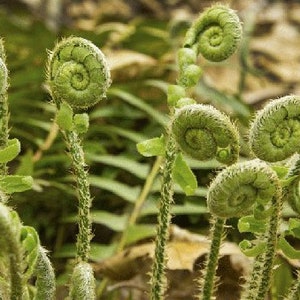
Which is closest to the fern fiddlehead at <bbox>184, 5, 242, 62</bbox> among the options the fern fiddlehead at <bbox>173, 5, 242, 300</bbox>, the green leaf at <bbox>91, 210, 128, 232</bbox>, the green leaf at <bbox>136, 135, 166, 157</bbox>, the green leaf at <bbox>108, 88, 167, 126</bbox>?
the fern fiddlehead at <bbox>173, 5, 242, 300</bbox>

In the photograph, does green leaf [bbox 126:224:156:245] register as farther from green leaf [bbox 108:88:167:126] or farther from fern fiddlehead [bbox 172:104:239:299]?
fern fiddlehead [bbox 172:104:239:299]

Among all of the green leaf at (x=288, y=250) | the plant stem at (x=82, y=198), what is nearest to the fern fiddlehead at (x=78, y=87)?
the plant stem at (x=82, y=198)

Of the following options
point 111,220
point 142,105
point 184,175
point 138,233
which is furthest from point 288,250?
point 142,105

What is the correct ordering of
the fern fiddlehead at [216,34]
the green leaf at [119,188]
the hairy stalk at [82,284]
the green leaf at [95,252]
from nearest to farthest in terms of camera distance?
the hairy stalk at [82,284]
the fern fiddlehead at [216,34]
the green leaf at [95,252]
the green leaf at [119,188]

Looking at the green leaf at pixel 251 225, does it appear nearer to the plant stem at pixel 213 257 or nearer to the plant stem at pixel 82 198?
the plant stem at pixel 213 257

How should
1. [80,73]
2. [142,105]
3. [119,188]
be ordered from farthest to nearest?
[142,105] < [119,188] < [80,73]

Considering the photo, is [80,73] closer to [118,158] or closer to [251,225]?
[251,225]
